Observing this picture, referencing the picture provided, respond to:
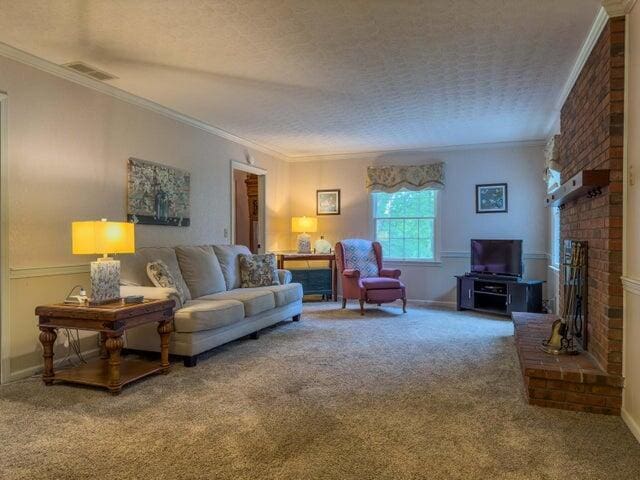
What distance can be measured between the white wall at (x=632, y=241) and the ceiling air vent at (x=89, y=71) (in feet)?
12.1

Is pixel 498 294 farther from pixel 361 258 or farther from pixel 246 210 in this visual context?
pixel 246 210

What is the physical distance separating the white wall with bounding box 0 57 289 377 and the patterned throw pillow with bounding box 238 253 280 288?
2.91 ft

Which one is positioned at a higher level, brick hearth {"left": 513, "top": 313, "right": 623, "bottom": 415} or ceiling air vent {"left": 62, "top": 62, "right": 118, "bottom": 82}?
ceiling air vent {"left": 62, "top": 62, "right": 118, "bottom": 82}

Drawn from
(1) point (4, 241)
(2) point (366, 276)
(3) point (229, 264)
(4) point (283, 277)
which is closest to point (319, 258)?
(2) point (366, 276)

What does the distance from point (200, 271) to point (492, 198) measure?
Result: 13.8 ft

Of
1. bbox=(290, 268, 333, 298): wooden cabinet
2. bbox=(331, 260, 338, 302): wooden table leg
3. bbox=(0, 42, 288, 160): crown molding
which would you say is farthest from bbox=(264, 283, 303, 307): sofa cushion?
bbox=(0, 42, 288, 160): crown molding

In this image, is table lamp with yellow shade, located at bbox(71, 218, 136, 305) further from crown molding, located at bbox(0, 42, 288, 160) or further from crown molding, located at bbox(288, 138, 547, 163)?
crown molding, located at bbox(288, 138, 547, 163)

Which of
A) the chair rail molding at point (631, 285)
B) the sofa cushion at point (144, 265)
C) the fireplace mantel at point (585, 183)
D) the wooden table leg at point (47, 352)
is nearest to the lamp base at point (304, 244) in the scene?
the sofa cushion at point (144, 265)

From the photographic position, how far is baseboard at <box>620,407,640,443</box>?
87.2 inches

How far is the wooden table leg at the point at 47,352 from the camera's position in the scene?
2984mm

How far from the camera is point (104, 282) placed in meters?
3.08

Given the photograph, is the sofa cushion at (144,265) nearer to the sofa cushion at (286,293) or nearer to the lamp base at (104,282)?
the lamp base at (104,282)

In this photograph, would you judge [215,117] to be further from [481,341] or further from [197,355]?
[481,341]

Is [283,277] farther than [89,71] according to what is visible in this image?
Yes
